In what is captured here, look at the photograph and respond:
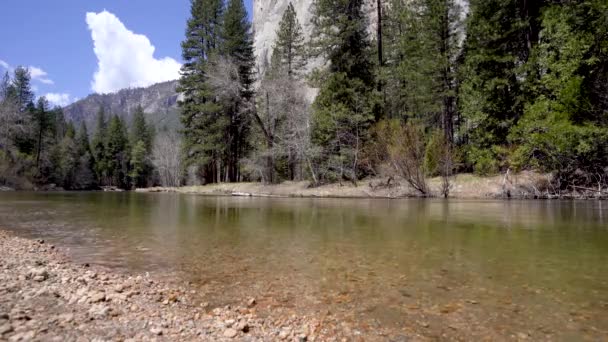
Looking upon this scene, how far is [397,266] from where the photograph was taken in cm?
551

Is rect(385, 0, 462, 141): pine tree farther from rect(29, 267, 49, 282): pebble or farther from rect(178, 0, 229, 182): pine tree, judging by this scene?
rect(29, 267, 49, 282): pebble

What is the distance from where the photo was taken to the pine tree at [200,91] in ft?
113

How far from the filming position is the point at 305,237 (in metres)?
8.20

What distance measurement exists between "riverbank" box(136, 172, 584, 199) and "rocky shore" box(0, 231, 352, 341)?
17.8 m

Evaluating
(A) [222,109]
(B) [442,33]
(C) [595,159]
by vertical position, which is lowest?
(C) [595,159]

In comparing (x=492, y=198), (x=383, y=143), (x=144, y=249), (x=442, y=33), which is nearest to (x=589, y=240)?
(x=144, y=249)

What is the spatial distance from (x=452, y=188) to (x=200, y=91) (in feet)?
79.0

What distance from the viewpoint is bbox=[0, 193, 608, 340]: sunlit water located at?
356 centimetres

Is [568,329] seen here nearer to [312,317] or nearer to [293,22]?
[312,317]

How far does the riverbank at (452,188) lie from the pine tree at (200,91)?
960 centimetres

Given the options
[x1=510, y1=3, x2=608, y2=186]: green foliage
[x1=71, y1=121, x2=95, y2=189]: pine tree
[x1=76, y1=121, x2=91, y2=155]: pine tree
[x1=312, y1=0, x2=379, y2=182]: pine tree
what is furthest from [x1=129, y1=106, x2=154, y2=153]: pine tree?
[x1=510, y1=3, x2=608, y2=186]: green foliage

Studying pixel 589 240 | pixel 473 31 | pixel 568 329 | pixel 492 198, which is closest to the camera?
pixel 568 329

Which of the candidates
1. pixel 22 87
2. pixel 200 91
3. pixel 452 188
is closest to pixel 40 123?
pixel 22 87

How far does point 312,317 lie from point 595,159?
60.7ft
